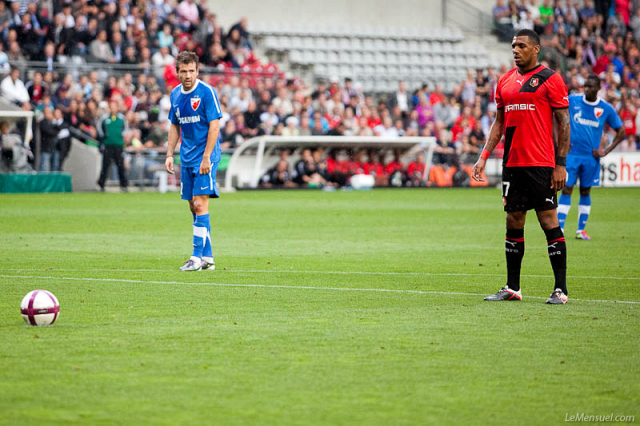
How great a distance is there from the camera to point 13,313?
7293mm

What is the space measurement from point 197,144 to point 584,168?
705 centimetres

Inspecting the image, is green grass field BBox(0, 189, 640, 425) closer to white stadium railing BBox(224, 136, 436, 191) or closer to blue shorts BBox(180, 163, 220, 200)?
blue shorts BBox(180, 163, 220, 200)

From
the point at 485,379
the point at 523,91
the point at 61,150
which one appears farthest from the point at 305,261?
the point at 61,150

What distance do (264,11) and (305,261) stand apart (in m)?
28.3

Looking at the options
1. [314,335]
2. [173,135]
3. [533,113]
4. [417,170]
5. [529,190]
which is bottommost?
[417,170]

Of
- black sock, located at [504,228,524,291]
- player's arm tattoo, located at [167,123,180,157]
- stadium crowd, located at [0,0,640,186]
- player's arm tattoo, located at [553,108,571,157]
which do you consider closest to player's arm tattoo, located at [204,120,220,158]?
player's arm tattoo, located at [167,123,180,157]

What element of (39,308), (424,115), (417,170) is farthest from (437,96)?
(39,308)

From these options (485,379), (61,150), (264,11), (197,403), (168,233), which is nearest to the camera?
(197,403)

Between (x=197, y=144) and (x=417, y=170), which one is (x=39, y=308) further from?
(x=417, y=170)

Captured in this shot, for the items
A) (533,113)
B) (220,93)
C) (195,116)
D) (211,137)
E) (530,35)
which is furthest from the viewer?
(220,93)

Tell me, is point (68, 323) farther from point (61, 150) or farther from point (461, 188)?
point (461, 188)

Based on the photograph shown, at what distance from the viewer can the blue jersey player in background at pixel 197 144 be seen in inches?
407

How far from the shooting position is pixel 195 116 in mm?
10508
